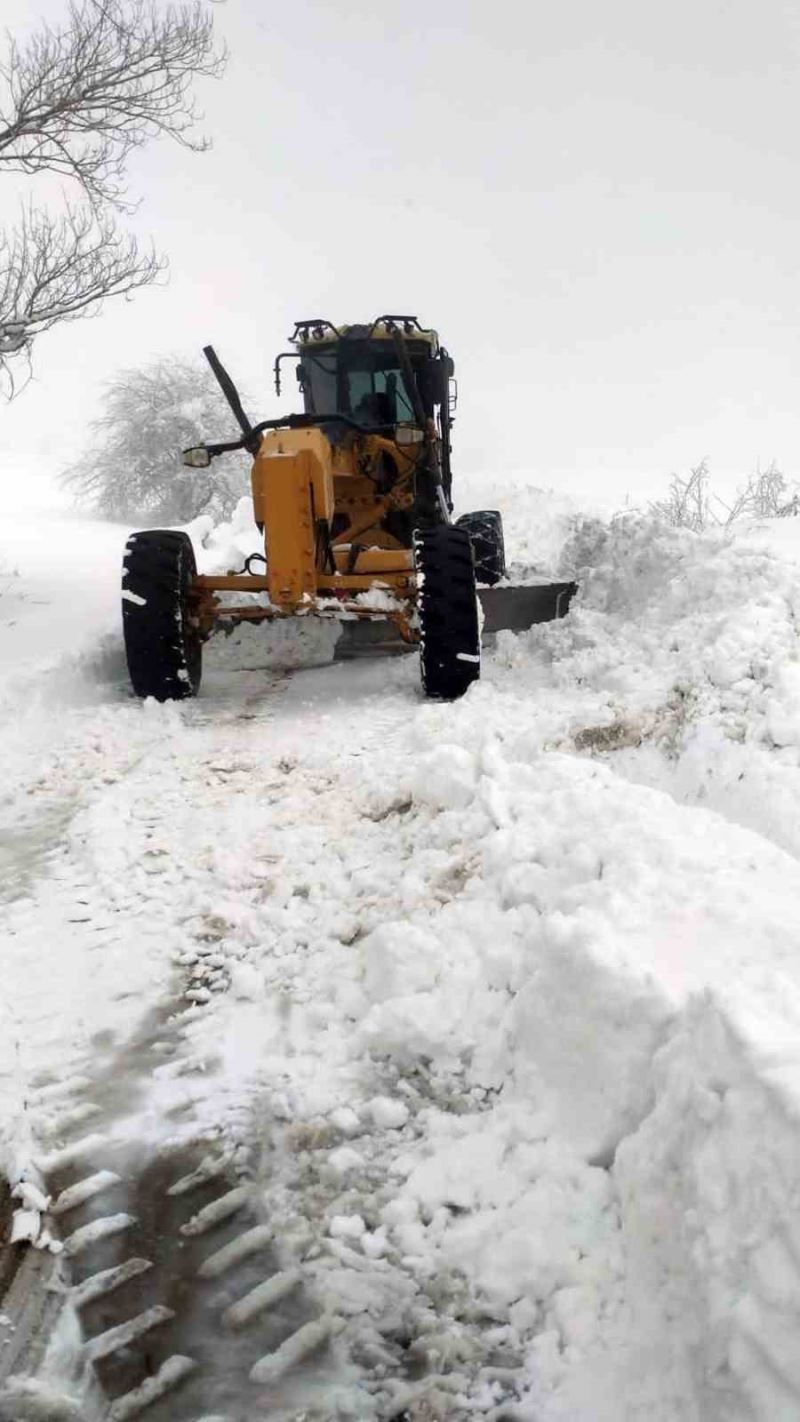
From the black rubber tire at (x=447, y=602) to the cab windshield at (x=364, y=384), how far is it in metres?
2.62

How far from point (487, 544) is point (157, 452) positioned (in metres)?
16.6

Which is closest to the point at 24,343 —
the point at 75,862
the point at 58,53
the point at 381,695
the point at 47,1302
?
the point at 58,53

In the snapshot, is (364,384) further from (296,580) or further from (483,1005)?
(483,1005)

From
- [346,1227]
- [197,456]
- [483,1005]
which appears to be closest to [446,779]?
[483,1005]

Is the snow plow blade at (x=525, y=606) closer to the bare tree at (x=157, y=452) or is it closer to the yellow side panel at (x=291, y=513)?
the yellow side panel at (x=291, y=513)

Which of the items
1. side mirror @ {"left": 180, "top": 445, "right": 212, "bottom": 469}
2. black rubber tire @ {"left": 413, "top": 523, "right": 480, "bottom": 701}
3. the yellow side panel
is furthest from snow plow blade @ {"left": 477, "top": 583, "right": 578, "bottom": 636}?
side mirror @ {"left": 180, "top": 445, "right": 212, "bottom": 469}

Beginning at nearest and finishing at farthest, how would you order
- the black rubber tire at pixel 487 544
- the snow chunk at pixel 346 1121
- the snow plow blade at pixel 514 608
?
1. the snow chunk at pixel 346 1121
2. the snow plow blade at pixel 514 608
3. the black rubber tire at pixel 487 544

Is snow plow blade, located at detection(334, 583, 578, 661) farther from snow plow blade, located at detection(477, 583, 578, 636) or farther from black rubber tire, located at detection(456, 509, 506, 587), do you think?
black rubber tire, located at detection(456, 509, 506, 587)

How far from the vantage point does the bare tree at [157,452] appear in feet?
76.6

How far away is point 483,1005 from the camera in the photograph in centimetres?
281

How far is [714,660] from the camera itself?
5051mm

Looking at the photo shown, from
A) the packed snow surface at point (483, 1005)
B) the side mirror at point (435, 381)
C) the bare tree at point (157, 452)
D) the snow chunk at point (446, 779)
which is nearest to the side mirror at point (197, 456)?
the packed snow surface at point (483, 1005)

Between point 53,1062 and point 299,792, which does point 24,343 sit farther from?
point 53,1062

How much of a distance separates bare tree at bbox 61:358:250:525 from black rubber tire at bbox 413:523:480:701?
58.6ft
